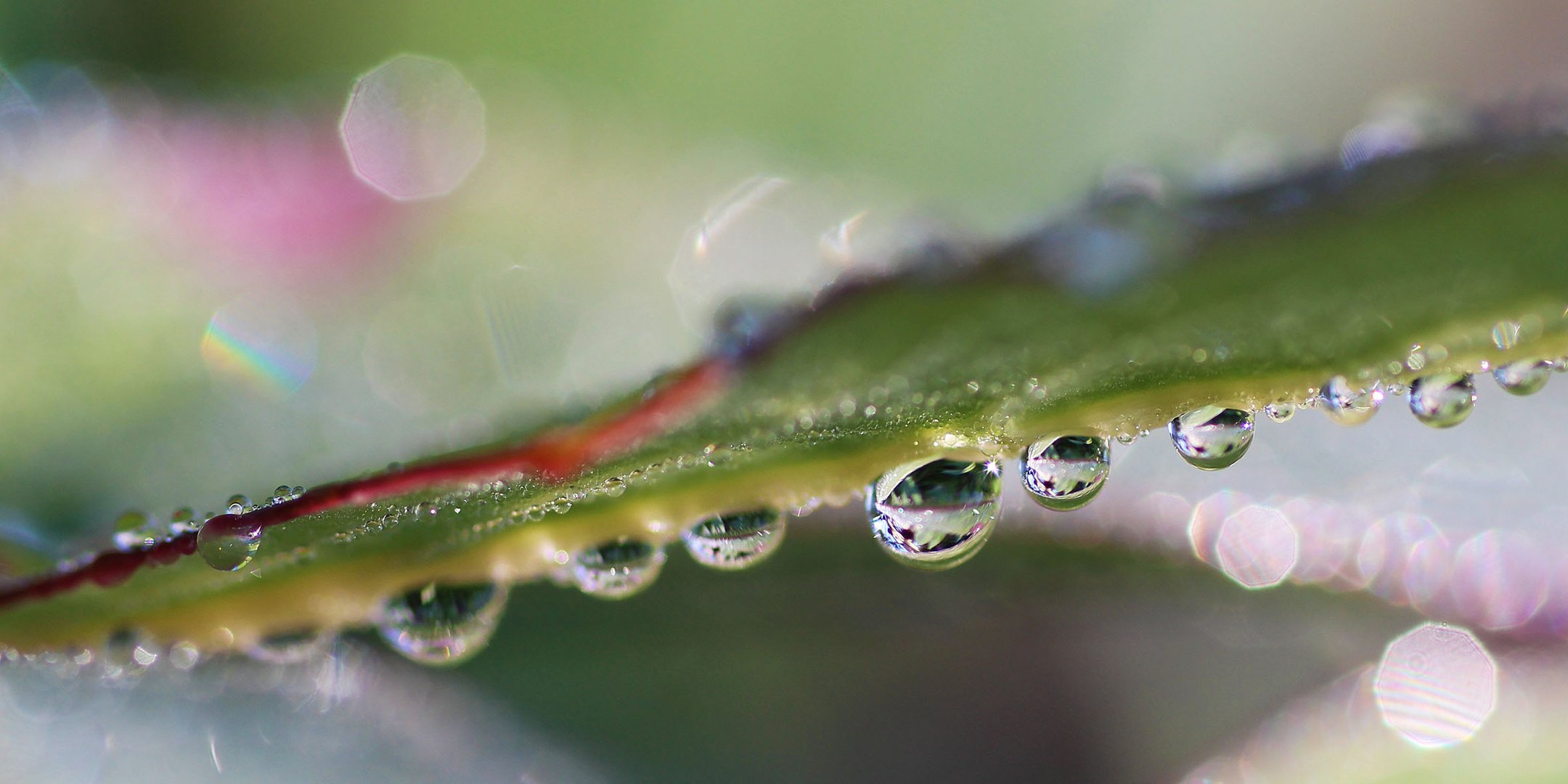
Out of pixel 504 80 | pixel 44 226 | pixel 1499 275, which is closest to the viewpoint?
pixel 1499 275

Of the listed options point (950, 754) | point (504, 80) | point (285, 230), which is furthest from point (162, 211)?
point (950, 754)

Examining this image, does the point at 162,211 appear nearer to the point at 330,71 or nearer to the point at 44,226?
the point at 44,226

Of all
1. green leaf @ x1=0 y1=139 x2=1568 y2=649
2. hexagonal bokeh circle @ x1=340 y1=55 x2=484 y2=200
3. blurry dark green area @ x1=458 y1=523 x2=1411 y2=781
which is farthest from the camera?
hexagonal bokeh circle @ x1=340 y1=55 x2=484 y2=200

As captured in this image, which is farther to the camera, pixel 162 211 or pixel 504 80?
pixel 504 80

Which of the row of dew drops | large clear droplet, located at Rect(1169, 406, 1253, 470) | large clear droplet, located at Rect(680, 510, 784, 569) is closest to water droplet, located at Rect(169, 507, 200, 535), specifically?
the row of dew drops

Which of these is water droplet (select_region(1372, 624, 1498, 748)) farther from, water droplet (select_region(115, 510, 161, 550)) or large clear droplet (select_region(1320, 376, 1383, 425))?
water droplet (select_region(115, 510, 161, 550))
